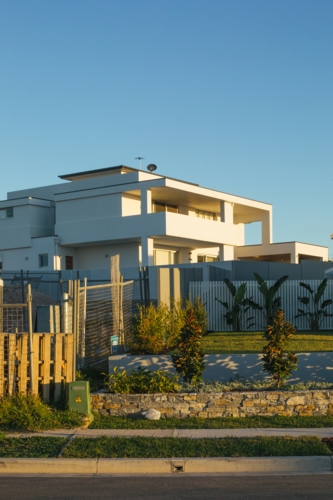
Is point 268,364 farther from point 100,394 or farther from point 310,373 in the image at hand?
point 100,394

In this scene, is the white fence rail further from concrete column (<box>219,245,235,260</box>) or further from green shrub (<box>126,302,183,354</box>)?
concrete column (<box>219,245,235,260</box>)

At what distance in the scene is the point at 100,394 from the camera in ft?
39.4

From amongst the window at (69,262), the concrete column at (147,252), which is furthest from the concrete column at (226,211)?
the window at (69,262)

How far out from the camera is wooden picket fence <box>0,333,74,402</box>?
11.6 m

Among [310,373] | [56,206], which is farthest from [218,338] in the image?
[56,206]

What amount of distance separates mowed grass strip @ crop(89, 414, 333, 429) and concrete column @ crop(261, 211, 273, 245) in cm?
3389

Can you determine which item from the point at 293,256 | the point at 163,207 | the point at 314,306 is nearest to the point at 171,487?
the point at 314,306

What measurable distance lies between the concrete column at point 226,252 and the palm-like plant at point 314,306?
55.2 feet

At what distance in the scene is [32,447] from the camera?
9430 millimetres

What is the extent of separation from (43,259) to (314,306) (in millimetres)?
22068

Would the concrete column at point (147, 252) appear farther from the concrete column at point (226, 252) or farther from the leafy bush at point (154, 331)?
the leafy bush at point (154, 331)

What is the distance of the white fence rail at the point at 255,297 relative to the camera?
25328 mm

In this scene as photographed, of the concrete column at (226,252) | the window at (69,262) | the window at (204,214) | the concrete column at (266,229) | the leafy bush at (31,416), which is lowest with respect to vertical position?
the leafy bush at (31,416)

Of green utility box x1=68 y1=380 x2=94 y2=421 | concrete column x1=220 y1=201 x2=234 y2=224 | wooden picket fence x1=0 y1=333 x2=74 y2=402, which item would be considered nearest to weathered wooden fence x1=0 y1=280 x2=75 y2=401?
wooden picket fence x1=0 y1=333 x2=74 y2=402
